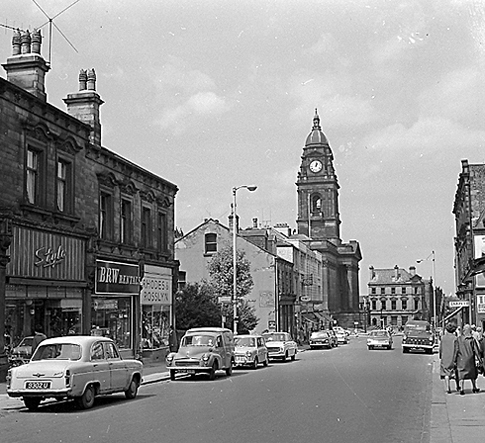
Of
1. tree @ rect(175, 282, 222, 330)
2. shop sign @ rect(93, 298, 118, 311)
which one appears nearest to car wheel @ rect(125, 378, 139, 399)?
shop sign @ rect(93, 298, 118, 311)

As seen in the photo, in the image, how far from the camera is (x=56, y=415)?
567 inches

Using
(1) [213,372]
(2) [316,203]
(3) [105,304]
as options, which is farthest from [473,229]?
(2) [316,203]

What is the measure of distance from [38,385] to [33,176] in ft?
35.3

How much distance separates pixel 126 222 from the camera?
32281 mm

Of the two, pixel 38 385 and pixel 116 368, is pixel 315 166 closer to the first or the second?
pixel 116 368

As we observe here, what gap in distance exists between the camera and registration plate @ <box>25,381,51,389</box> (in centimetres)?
1484

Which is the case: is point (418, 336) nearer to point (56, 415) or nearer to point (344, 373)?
point (344, 373)

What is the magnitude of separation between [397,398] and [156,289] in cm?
1876

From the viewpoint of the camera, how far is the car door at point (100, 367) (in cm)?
1602

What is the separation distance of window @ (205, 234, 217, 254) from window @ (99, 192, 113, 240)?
3097cm

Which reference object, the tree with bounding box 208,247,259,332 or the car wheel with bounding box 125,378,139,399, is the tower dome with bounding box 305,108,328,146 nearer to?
the tree with bounding box 208,247,259,332

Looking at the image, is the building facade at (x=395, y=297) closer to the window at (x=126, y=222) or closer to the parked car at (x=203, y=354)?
the window at (x=126, y=222)

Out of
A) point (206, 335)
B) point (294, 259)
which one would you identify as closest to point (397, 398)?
point (206, 335)

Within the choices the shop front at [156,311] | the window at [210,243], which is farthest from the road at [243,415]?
the window at [210,243]
